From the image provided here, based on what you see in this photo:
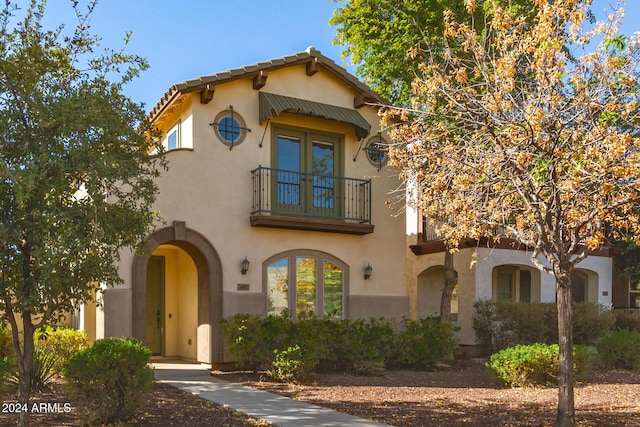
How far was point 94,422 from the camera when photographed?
819cm

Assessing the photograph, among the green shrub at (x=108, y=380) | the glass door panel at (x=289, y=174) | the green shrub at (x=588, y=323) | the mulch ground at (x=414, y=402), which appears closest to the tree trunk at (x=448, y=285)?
the mulch ground at (x=414, y=402)

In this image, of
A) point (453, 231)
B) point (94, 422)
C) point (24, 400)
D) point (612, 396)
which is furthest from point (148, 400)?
point (612, 396)

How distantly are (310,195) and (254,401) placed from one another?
6405 mm

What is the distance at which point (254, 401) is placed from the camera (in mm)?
10406

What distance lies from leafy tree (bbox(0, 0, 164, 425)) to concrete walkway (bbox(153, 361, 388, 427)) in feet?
10.5

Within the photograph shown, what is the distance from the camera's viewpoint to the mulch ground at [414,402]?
878cm

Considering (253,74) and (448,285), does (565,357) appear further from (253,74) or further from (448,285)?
(253,74)

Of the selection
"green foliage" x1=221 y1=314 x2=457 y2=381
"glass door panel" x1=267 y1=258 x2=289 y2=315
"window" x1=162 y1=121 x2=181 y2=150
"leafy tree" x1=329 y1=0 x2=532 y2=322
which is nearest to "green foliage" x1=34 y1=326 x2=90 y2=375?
"green foliage" x1=221 y1=314 x2=457 y2=381

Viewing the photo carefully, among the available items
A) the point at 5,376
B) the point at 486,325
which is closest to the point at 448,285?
the point at 486,325

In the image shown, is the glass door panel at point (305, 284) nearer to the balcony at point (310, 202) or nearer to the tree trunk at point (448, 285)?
the balcony at point (310, 202)

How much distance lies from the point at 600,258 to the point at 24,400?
20487 mm

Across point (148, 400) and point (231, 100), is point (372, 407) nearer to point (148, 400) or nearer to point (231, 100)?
point (148, 400)

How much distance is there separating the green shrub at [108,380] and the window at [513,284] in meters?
15.9

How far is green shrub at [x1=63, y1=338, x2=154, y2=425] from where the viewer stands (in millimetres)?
8133
